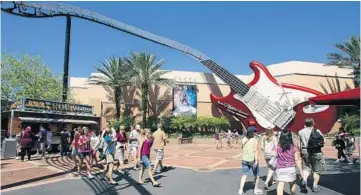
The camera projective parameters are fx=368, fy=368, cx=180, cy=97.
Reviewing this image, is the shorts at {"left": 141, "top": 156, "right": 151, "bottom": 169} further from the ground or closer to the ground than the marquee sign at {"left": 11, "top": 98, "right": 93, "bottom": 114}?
closer to the ground

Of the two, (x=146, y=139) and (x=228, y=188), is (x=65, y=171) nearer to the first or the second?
(x=146, y=139)

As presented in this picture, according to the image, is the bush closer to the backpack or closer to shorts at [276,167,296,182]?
the backpack

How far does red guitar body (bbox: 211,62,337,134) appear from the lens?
2494cm

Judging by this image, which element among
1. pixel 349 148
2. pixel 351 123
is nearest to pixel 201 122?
pixel 351 123

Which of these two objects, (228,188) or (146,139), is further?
(146,139)

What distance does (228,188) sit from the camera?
8.89 metres

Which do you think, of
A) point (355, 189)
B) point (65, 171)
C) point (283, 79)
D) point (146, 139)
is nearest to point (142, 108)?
point (283, 79)

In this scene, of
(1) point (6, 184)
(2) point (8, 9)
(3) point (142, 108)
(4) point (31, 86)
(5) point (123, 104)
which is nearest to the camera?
(1) point (6, 184)

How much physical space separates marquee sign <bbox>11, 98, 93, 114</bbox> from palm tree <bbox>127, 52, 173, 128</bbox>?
968cm

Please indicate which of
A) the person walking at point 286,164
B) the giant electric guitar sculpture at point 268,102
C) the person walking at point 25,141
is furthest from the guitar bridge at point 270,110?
the person walking at point 286,164

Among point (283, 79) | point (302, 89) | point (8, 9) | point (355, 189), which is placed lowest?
point (355, 189)

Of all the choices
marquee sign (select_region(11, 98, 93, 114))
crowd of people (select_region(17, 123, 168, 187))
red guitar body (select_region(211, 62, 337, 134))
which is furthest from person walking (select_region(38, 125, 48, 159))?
red guitar body (select_region(211, 62, 337, 134))

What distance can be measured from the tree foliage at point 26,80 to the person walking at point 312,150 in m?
26.7

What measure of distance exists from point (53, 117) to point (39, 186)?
11.4 metres
